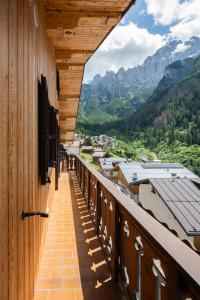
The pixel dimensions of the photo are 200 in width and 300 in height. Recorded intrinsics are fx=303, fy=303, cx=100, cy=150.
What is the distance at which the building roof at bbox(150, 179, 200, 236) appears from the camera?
1070 centimetres

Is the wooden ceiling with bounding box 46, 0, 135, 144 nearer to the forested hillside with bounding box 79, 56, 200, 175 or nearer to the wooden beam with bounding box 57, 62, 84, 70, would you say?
the wooden beam with bounding box 57, 62, 84, 70

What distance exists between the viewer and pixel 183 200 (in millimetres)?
13125

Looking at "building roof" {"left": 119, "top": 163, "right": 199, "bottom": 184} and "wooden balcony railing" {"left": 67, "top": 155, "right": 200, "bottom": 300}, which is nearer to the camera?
"wooden balcony railing" {"left": 67, "top": 155, "right": 200, "bottom": 300}

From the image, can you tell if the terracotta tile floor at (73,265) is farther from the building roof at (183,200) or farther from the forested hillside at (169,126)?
the forested hillside at (169,126)

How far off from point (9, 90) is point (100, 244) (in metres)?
3.13

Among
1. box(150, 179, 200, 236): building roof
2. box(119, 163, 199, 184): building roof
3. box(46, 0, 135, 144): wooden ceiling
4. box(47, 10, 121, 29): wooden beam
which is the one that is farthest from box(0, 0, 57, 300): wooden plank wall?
box(119, 163, 199, 184): building roof

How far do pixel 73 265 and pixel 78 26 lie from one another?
9.92 ft

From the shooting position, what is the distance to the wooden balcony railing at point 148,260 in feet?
4.30

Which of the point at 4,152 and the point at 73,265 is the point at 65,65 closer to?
the point at 73,265

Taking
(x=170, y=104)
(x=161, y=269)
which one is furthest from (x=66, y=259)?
(x=170, y=104)

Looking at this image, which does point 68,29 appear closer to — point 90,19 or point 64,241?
point 90,19

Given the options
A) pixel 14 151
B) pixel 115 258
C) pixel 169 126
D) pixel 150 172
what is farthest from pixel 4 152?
pixel 169 126

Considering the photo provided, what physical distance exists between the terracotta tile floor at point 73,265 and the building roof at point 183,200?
6.06 meters

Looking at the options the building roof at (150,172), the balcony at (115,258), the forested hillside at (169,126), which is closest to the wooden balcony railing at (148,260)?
the balcony at (115,258)
